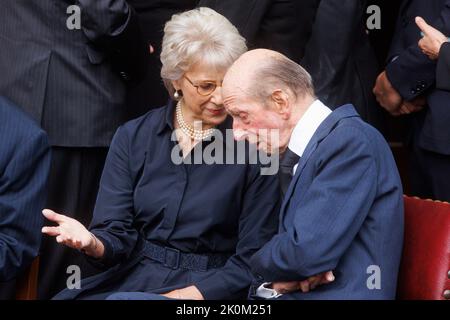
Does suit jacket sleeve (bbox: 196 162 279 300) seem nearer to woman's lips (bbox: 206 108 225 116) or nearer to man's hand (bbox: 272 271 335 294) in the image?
woman's lips (bbox: 206 108 225 116)

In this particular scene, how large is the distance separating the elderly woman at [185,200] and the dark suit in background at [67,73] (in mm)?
291

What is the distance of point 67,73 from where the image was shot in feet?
13.7

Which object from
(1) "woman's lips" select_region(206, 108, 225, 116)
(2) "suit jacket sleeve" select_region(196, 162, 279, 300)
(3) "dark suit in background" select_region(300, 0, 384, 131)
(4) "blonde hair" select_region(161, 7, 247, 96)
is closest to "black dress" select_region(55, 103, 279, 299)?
(2) "suit jacket sleeve" select_region(196, 162, 279, 300)

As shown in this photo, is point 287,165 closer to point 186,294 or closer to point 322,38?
point 186,294

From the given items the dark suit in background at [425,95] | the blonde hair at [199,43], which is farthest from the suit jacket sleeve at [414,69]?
the blonde hair at [199,43]

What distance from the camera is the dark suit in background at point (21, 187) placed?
11.7ft

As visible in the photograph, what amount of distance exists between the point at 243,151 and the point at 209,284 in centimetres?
51

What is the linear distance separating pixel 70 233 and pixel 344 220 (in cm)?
90

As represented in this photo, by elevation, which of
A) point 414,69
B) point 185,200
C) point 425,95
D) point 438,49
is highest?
point 438,49

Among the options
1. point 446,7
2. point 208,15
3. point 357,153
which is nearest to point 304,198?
point 357,153

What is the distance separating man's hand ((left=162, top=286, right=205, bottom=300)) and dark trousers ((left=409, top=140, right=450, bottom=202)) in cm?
109

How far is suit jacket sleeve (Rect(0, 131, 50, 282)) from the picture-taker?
355 centimetres

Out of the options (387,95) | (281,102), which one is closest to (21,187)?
(281,102)

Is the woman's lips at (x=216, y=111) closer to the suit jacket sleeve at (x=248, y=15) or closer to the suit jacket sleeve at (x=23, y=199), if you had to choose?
the suit jacket sleeve at (x=248, y=15)
